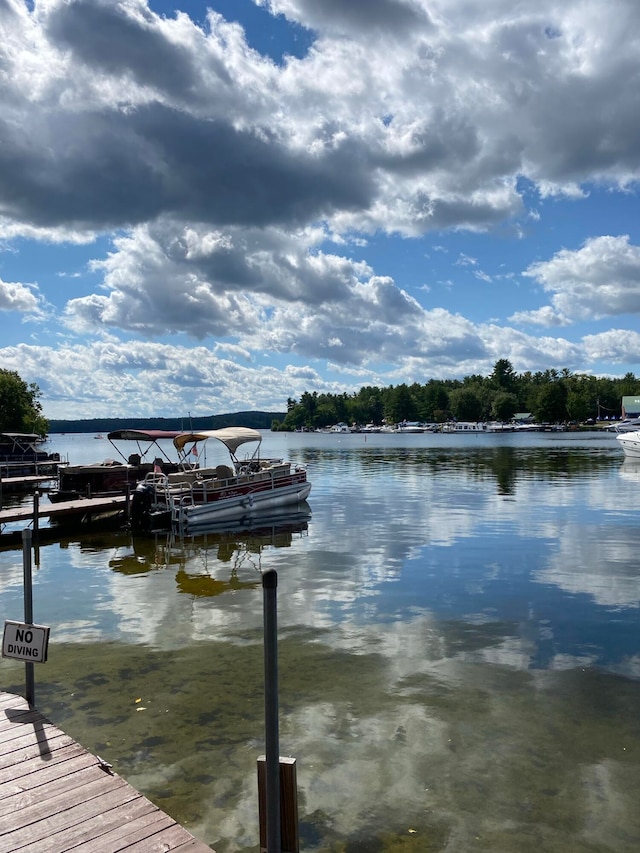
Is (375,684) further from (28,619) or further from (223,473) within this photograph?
(223,473)

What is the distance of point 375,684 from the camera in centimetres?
1099

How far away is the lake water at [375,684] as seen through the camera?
7352 mm

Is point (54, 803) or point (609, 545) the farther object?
point (609, 545)

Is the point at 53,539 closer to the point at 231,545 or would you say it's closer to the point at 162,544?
the point at 162,544

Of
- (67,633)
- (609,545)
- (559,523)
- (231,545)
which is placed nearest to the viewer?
(67,633)

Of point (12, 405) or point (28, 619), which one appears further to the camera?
point (12, 405)

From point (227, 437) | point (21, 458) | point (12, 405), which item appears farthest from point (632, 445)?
point (12, 405)

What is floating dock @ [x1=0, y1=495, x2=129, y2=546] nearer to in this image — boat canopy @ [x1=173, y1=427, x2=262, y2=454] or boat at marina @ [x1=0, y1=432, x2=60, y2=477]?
boat canopy @ [x1=173, y1=427, x2=262, y2=454]

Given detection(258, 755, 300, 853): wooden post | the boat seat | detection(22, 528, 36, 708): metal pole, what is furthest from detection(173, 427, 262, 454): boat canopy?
detection(258, 755, 300, 853): wooden post

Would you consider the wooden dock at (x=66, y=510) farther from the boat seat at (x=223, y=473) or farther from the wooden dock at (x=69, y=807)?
the wooden dock at (x=69, y=807)

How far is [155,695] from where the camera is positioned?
34.9 feet

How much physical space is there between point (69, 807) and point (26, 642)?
85.4 inches

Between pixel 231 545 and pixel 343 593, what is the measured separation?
32.1 feet

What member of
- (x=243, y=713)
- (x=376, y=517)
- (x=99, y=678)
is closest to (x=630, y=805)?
(x=243, y=713)
